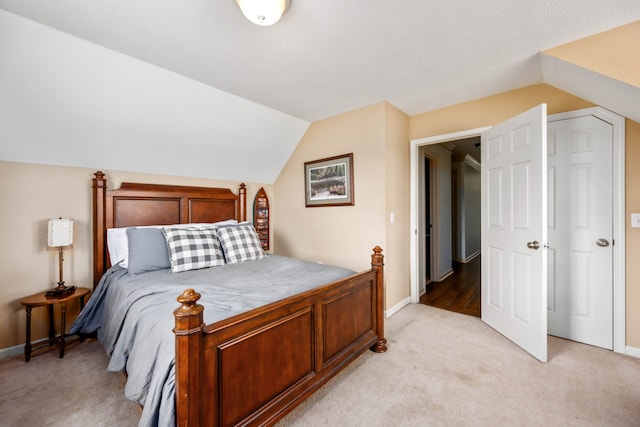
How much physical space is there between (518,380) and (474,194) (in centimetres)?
587

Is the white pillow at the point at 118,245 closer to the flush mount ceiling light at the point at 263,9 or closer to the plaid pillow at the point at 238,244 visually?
the plaid pillow at the point at 238,244

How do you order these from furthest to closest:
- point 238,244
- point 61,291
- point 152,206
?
1. point 152,206
2. point 238,244
3. point 61,291

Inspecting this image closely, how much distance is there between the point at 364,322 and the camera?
6.93ft

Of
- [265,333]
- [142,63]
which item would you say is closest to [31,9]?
[142,63]

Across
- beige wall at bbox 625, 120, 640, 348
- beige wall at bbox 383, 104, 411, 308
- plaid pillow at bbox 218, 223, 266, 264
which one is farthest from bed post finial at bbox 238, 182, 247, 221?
beige wall at bbox 625, 120, 640, 348

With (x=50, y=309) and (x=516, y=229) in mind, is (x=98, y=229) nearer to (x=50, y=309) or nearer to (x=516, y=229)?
(x=50, y=309)

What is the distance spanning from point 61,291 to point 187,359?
81.2 inches

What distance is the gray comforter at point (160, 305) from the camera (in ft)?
3.82

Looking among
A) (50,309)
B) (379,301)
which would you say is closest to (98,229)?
(50,309)

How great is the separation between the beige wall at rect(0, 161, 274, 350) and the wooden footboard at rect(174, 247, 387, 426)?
2.26 metres

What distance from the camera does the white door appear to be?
224 centimetres

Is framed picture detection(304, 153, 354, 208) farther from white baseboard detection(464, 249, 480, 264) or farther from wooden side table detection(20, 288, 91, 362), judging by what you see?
white baseboard detection(464, 249, 480, 264)

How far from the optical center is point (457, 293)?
12.4 ft

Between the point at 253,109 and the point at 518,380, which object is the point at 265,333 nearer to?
the point at 518,380
